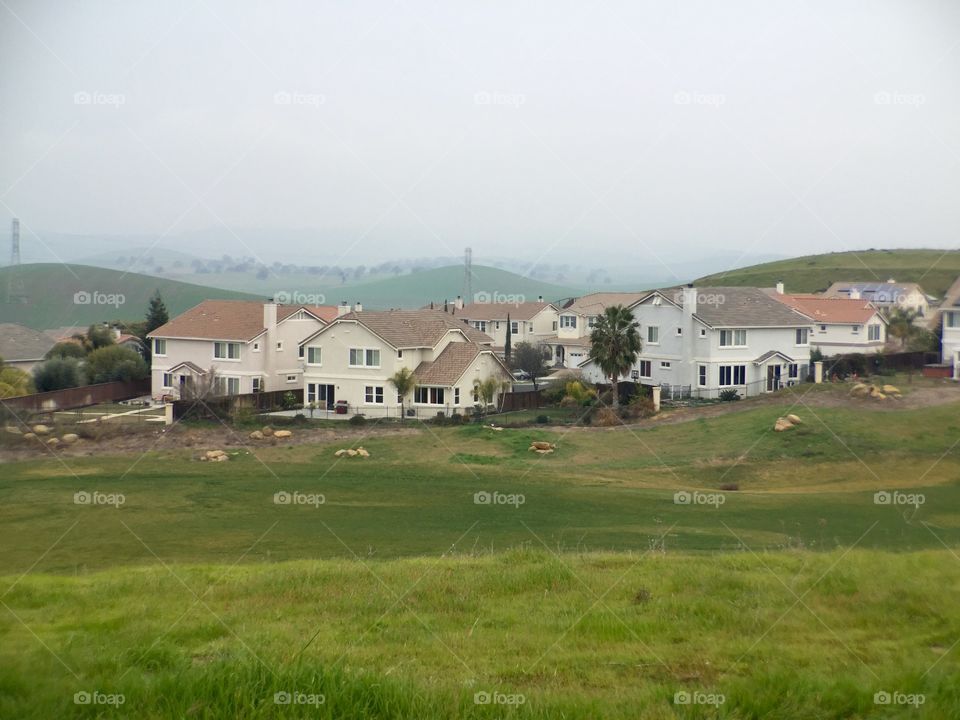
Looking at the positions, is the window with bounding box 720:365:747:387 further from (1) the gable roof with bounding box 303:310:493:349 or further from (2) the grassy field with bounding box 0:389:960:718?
(2) the grassy field with bounding box 0:389:960:718

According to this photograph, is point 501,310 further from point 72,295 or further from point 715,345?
point 72,295

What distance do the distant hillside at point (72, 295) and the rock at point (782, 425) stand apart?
20.6m

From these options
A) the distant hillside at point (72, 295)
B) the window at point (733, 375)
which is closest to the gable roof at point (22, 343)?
the distant hillside at point (72, 295)

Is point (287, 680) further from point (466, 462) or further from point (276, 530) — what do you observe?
point (466, 462)

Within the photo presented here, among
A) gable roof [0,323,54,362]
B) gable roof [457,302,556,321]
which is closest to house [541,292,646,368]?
gable roof [457,302,556,321]

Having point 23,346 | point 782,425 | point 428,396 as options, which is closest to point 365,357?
point 428,396

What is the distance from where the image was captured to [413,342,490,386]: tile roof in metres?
35.2

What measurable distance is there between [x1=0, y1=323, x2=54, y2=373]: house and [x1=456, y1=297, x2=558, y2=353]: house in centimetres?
2818

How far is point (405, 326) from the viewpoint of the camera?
37.0 meters

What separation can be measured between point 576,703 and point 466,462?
20701mm

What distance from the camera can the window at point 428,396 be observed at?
35.3 meters

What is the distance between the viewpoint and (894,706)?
673 cm

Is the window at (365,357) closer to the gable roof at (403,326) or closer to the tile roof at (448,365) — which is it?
the gable roof at (403,326)

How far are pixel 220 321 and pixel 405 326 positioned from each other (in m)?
7.15
